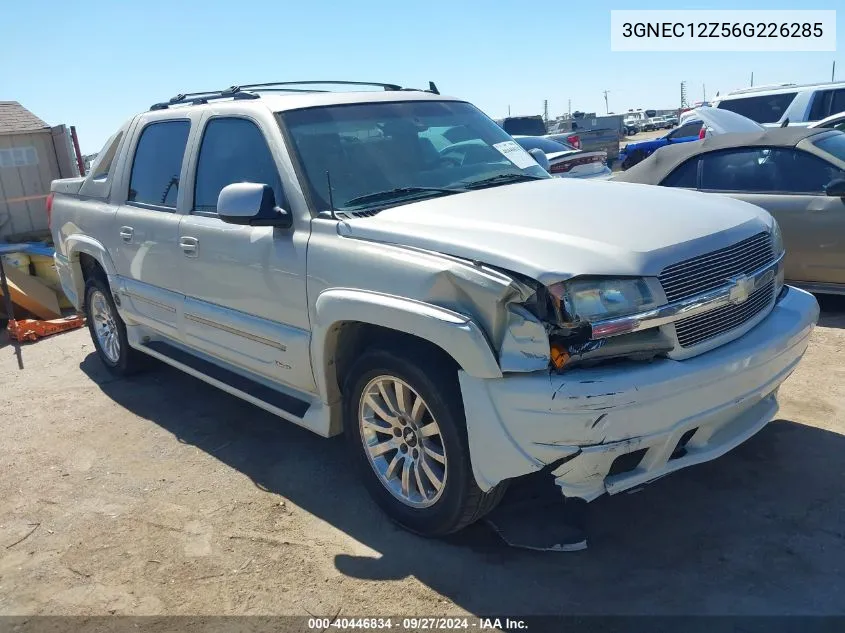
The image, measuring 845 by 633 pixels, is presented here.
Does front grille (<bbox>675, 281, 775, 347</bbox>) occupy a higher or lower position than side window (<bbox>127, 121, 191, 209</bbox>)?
lower

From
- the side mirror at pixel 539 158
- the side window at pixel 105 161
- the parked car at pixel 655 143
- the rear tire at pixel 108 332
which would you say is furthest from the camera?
the parked car at pixel 655 143

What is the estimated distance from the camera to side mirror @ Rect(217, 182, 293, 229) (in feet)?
11.7

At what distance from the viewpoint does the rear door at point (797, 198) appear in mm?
6102

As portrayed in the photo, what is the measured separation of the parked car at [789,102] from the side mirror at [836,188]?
6.02 meters

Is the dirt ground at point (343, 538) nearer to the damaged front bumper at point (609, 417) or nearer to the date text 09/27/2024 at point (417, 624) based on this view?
the date text 09/27/2024 at point (417, 624)

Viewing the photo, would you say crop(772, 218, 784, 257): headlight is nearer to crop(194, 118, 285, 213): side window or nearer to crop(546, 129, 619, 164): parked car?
crop(194, 118, 285, 213): side window

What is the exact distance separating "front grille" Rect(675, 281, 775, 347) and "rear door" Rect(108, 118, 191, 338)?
3.02 meters

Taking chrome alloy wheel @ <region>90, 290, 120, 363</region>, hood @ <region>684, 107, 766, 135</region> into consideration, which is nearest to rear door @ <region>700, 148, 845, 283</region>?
hood @ <region>684, 107, 766, 135</region>

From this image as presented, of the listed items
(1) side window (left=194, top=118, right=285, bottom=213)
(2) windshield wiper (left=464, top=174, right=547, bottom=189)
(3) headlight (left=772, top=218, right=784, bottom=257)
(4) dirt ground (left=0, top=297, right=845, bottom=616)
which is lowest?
(4) dirt ground (left=0, top=297, right=845, bottom=616)

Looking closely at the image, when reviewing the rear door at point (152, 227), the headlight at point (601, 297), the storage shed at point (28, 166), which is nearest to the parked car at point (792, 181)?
the headlight at point (601, 297)

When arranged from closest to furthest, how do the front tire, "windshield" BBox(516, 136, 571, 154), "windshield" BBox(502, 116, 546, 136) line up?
the front tire < "windshield" BBox(516, 136, 571, 154) < "windshield" BBox(502, 116, 546, 136)

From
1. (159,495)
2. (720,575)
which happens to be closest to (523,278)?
(720,575)

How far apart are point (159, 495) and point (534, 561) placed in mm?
2135

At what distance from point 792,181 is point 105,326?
5854 mm
